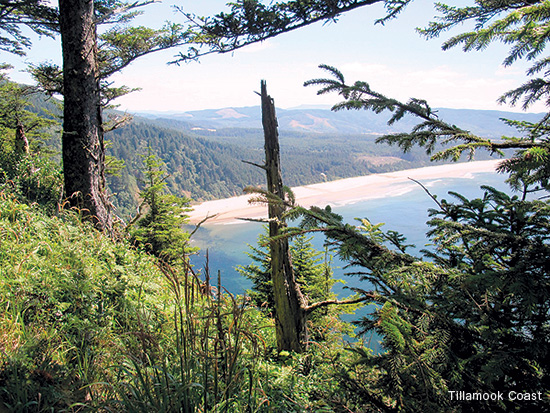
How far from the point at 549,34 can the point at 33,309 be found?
98.4 inches

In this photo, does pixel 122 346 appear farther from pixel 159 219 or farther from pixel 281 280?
pixel 159 219

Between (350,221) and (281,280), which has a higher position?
(281,280)

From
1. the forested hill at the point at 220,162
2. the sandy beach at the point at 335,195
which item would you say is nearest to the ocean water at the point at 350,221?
the sandy beach at the point at 335,195

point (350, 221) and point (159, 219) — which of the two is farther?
point (350, 221)

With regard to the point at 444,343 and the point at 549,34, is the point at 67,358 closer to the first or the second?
the point at 444,343

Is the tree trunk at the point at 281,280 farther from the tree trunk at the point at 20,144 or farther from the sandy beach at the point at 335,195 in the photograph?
the sandy beach at the point at 335,195

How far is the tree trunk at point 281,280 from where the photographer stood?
3.35m

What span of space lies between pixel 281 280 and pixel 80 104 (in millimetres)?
3123

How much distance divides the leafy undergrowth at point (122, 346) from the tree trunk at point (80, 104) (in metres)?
1.29

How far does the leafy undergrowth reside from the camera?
3.58ft

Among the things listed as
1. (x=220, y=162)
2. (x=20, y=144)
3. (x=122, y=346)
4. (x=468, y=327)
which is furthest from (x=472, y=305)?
(x=220, y=162)

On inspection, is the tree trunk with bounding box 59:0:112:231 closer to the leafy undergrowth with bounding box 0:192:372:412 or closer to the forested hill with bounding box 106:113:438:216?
the leafy undergrowth with bounding box 0:192:372:412

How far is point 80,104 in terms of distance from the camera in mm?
3883

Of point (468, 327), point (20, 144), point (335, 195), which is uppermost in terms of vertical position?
point (20, 144)
